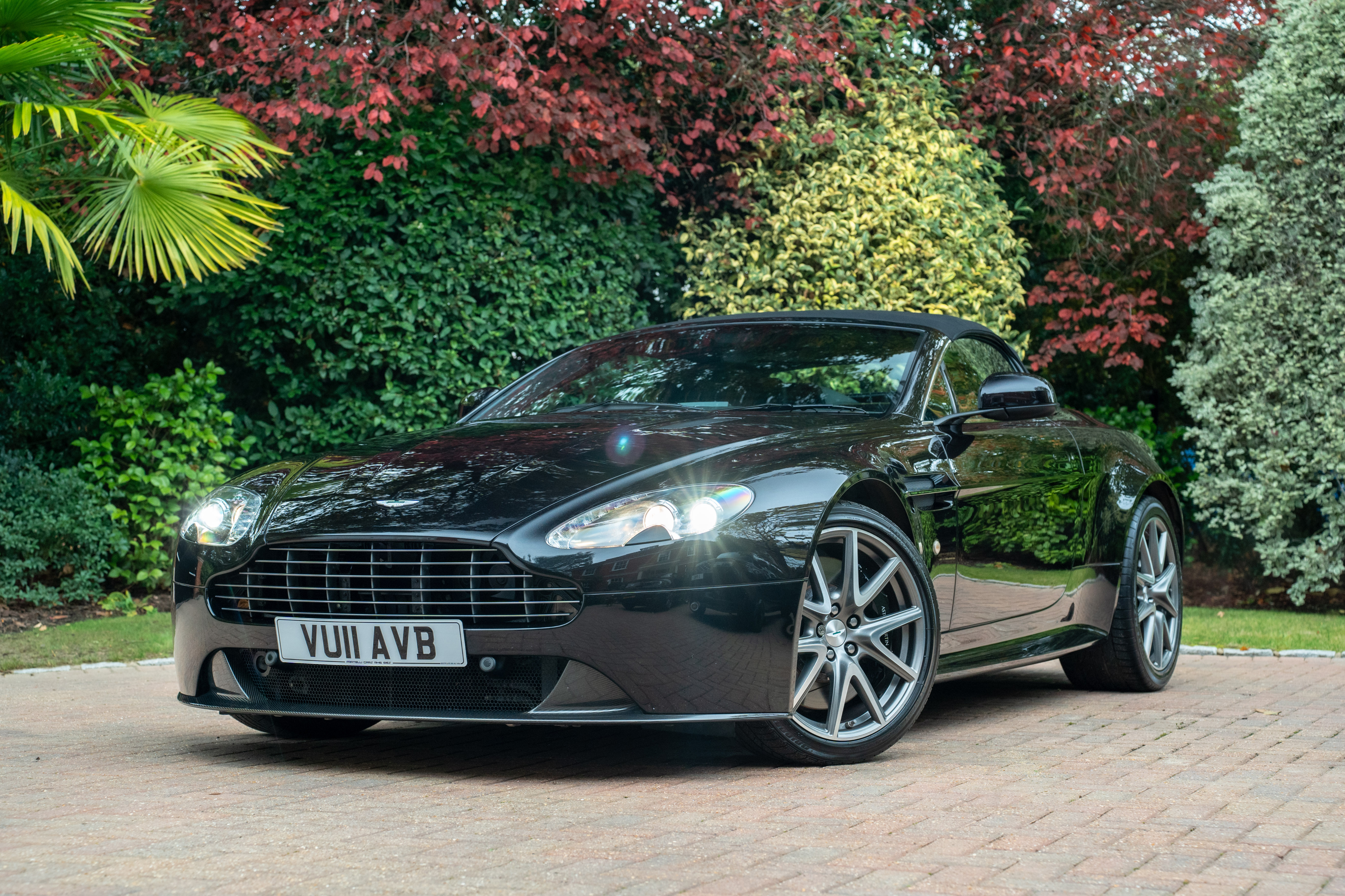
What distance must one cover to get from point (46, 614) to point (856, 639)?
6.84 metres

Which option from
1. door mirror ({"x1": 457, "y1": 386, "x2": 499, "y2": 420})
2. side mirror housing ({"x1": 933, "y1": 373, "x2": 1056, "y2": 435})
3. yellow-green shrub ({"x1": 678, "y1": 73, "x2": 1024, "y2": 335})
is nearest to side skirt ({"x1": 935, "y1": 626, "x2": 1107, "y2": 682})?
side mirror housing ({"x1": 933, "y1": 373, "x2": 1056, "y2": 435})

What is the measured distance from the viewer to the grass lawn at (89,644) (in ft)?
25.3

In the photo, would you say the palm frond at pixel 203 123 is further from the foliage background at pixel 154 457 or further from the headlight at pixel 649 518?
the headlight at pixel 649 518

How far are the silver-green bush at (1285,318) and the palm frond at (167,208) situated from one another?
22.9 ft

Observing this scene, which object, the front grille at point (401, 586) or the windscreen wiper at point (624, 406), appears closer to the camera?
the front grille at point (401, 586)

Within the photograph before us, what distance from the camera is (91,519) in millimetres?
9891

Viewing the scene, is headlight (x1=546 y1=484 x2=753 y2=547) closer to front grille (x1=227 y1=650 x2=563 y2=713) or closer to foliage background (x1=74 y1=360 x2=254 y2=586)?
front grille (x1=227 y1=650 x2=563 y2=713)

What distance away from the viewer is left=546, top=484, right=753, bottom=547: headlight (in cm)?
410

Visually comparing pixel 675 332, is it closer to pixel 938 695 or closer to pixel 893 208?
pixel 938 695

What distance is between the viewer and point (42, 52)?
7.95 m

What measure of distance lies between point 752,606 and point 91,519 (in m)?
6.99

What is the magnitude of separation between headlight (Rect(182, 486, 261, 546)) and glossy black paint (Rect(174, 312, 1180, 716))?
0.14ft

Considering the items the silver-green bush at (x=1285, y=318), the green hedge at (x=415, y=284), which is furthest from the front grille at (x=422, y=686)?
the silver-green bush at (x=1285, y=318)

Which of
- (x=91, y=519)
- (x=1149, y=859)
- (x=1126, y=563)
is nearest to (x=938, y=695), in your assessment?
(x=1126, y=563)
